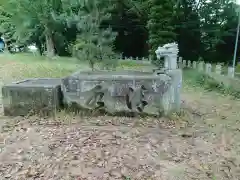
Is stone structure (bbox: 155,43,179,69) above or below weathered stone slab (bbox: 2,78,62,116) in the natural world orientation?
above

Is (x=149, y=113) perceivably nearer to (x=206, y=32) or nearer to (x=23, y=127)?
(x=23, y=127)

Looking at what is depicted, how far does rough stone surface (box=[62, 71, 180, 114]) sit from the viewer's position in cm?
507

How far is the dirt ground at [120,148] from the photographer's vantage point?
10.4 ft

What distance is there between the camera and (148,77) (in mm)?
5102

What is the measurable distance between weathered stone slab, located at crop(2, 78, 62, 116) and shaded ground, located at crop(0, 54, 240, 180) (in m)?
0.22

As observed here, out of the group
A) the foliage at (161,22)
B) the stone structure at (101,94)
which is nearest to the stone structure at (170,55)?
the stone structure at (101,94)

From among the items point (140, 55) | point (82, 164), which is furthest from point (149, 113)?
point (140, 55)

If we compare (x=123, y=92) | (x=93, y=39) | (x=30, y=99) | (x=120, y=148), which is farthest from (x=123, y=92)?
(x=93, y=39)

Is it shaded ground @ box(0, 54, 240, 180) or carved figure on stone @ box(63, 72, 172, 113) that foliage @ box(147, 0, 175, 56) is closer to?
shaded ground @ box(0, 54, 240, 180)

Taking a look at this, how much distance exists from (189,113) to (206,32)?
11802 millimetres

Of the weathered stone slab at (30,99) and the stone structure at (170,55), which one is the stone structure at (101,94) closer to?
the weathered stone slab at (30,99)

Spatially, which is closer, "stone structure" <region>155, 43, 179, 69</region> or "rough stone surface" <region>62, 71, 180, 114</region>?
"rough stone surface" <region>62, 71, 180, 114</region>

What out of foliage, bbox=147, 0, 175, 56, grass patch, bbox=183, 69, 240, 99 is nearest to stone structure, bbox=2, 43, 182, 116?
grass patch, bbox=183, 69, 240, 99

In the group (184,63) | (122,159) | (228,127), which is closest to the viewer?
(122,159)
